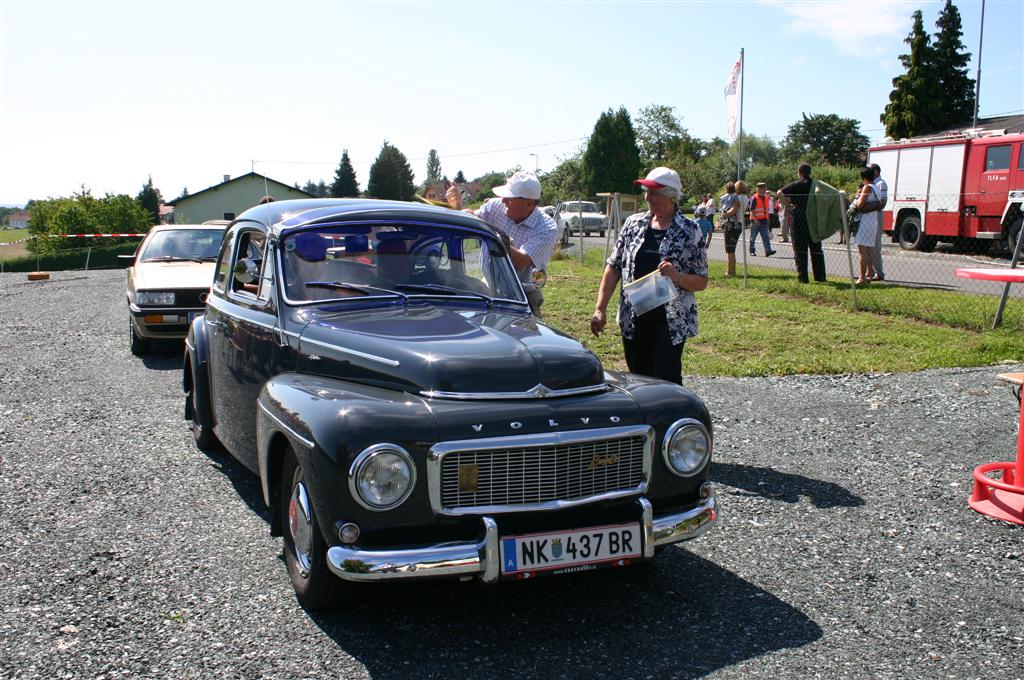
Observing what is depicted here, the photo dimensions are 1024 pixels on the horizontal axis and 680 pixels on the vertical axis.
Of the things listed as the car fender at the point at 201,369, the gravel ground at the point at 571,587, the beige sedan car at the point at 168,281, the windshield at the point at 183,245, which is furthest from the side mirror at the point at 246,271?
the windshield at the point at 183,245

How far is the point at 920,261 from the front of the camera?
1905 centimetres

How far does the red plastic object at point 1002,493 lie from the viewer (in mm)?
5020

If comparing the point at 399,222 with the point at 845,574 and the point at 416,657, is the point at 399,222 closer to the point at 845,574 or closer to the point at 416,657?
the point at 416,657

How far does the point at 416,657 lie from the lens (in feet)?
11.5

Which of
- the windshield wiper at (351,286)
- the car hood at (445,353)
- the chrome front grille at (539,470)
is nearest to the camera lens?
the chrome front grille at (539,470)

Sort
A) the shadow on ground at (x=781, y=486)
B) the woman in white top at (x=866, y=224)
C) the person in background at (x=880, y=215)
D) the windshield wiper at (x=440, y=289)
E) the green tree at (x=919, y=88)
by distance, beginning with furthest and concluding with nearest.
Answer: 1. the green tree at (x=919, y=88)
2. the person in background at (x=880, y=215)
3. the woman in white top at (x=866, y=224)
4. the shadow on ground at (x=781, y=486)
5. the windshield wiper at (x=440, y=289)

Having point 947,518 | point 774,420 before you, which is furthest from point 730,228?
point 947,518

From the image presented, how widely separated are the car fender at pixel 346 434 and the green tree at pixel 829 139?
91.7 m

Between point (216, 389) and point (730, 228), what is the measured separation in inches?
498

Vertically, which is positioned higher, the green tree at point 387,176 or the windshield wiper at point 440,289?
the green tree at point 387,176

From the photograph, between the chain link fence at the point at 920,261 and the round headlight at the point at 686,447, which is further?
the chain link fence at the point at 920,261

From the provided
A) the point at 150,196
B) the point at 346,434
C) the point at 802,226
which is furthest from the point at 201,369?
the point at 150,196

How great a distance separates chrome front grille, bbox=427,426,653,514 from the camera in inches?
139

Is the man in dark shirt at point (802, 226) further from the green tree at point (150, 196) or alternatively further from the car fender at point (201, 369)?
the green tree at point (150, 196)
